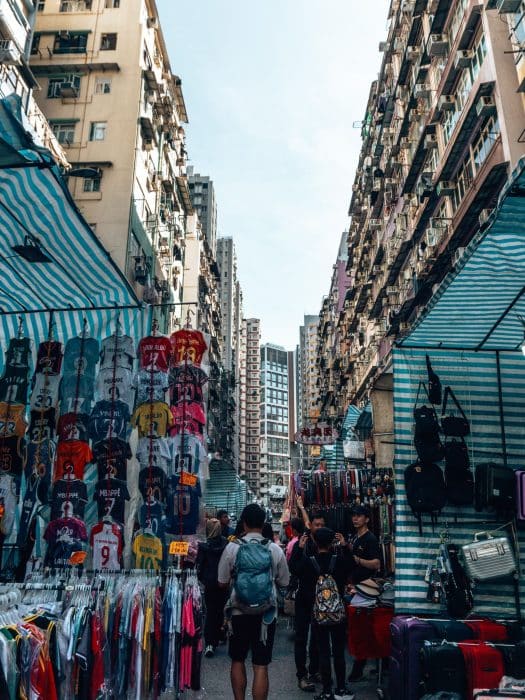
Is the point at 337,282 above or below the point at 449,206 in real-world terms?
above

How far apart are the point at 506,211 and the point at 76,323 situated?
492 cm

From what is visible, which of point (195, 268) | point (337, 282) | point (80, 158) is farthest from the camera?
point (337, 282)

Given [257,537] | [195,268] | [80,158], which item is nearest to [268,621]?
[257,537]

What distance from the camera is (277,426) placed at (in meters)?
129

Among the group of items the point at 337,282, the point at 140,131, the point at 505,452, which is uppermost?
the point at 337,282

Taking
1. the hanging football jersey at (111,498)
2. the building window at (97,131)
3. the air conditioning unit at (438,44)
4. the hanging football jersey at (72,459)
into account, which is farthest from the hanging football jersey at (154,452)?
the building window at (97,131)

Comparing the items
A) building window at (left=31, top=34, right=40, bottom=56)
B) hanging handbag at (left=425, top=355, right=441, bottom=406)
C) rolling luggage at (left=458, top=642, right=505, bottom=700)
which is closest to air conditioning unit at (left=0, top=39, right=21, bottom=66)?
building window at (left=31, top=34, right=40, bottom=56)

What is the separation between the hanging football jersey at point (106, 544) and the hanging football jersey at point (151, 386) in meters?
1.37

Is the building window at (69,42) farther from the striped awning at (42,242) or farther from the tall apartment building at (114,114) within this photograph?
the striped awning at (42,242)

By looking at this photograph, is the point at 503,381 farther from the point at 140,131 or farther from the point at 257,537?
the point at 140,131

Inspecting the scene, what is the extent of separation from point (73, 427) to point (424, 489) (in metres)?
3.86

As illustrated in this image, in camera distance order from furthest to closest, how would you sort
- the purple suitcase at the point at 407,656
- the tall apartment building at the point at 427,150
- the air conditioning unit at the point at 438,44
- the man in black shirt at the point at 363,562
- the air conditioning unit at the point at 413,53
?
the air conditioning unit at the point at 413,53 → the air conditioning unit at the point at 438,44 → the tall apartment building at the point at 427,150 → the man in black shirt at the point at 363,562 → the purple suitcase at the point at 407,656

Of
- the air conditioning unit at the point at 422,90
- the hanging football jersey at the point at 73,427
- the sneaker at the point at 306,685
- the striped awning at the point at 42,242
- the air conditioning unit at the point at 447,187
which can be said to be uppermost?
the air conditioning unit at the point at 422,90

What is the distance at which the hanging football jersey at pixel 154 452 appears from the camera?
6.06 m
